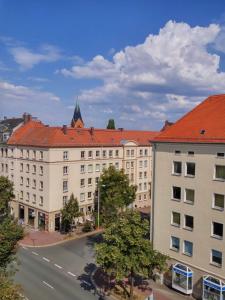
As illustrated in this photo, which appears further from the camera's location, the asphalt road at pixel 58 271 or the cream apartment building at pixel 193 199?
the asphalt road at pixel 58 271

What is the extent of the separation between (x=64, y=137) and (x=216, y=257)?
3634cm

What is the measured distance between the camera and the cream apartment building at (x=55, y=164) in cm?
6025

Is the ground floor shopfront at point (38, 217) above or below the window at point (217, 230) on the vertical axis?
below

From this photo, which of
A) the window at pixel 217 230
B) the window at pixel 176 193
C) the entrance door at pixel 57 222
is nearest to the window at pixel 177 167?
the window at pixel 176 193

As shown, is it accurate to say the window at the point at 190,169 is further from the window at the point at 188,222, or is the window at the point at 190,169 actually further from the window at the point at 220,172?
the window at the point at 188,222

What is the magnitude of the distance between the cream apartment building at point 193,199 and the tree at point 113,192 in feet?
54.8

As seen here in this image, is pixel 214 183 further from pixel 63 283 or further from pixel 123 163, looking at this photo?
pixel 123 163

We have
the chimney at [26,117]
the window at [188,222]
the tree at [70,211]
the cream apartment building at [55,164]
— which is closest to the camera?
the window at [188,222]

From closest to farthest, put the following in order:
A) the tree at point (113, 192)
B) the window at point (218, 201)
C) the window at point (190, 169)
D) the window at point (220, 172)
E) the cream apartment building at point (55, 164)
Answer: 1. the window at point (220, 172)
2. the window at point (218, 201)
3. the window at point (190, 169)
4. the tree at point (113, 192)
5. the cream apartment building at point (55, 164)

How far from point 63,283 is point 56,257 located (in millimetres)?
9048

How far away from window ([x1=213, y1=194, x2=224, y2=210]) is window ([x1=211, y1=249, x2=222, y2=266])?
437 cm

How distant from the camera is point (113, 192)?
196 ft

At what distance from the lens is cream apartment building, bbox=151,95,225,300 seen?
33938 millimetres

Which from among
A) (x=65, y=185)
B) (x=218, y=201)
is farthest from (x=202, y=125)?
(x=65, y=185)
